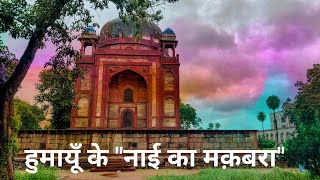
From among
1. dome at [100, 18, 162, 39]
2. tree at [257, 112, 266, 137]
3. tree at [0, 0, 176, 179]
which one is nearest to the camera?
tree at [0, 0, 176, 179]

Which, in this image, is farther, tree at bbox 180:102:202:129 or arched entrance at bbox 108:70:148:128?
tree at bbox 180:102:202:129

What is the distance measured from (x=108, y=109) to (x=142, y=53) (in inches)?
211

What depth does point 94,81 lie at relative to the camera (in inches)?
918

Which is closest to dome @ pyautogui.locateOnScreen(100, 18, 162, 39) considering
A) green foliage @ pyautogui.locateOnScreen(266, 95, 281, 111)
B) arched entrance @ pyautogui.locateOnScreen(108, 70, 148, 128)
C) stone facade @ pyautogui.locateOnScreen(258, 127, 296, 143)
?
arched entrance @ pyautogui.locateOnScreen(108, 70, 148, 128)

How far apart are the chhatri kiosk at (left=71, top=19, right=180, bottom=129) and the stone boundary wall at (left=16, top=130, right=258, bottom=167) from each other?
9012 mm

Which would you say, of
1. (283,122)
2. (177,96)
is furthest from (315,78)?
(283,122)

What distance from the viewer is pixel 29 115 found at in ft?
102

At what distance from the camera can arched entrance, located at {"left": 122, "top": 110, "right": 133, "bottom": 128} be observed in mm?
23734

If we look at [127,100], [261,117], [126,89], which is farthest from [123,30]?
[261,117]

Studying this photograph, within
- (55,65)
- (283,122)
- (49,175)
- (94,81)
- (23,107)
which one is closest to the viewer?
(49,175)

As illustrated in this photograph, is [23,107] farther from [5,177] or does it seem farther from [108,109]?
[5,177]

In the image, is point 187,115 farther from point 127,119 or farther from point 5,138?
point 5,138

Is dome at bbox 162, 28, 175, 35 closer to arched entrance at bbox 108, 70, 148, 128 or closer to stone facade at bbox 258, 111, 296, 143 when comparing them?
arched entrance at bbox 108, 70, 148, 128

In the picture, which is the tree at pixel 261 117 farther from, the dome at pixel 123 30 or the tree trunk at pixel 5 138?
the tree trunk at pixel 5 138
